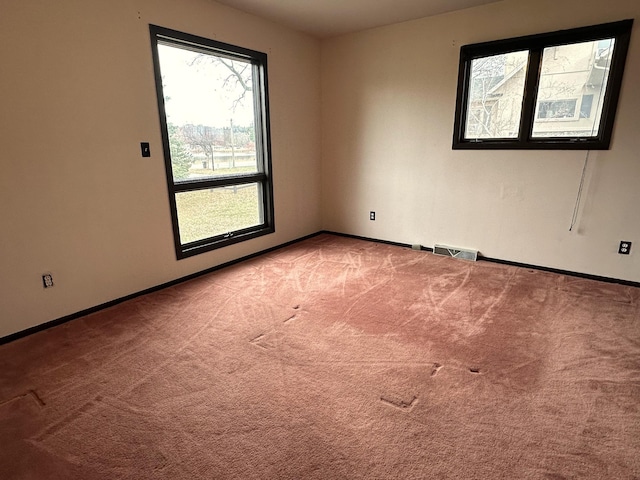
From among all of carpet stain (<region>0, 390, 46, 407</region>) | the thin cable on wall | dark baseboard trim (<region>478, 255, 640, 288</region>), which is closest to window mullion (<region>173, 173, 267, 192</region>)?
carpet stain (<region>0, 390, 46, 407</region>)

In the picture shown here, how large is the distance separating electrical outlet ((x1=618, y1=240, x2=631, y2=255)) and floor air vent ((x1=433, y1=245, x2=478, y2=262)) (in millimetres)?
1256

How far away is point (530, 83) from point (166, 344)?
3.94 m

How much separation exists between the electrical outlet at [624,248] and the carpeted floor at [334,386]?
1.14 feet

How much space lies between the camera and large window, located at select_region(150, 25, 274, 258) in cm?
313

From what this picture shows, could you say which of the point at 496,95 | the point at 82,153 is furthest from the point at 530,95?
the point at 82,153

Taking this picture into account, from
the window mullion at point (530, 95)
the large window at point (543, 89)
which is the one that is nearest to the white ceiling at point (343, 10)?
the large window at point (543, 89)

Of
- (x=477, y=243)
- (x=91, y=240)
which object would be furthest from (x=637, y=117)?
(x=91, y=240)

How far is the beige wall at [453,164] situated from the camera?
10.3 feet

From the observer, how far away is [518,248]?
3723 mm

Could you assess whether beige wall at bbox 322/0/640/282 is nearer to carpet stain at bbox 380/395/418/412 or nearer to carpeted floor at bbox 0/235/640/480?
carpeted floor at bbox 0/235/640/480

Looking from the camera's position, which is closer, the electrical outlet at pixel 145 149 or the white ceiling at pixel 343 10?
the electrical outlet at pixel 145 149

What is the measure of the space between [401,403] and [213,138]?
9.89 ft

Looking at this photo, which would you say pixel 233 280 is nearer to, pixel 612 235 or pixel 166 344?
pixel 166 344

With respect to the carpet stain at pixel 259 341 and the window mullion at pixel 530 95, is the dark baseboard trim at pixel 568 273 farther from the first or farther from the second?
the carpet stain at pixel 259 341
